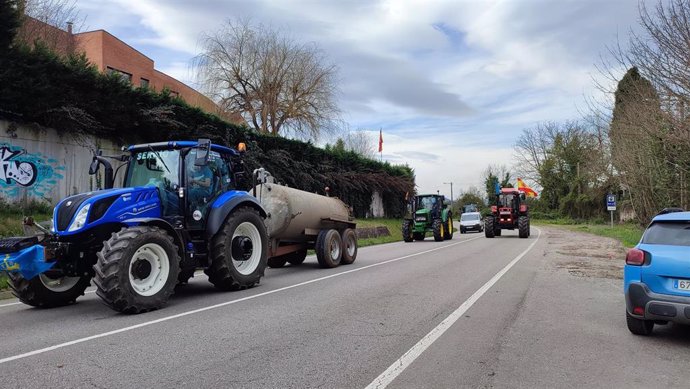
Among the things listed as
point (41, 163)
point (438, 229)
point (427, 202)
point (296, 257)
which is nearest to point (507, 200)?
point (427, 202)

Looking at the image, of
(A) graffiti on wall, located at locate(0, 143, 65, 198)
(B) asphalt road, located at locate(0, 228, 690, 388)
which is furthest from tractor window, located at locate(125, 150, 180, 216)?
(A) graffiti on wall, located at locate(0, 143, 65, 198)

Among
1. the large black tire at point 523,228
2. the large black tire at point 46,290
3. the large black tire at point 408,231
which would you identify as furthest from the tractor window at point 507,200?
the large black tire at point 46,290

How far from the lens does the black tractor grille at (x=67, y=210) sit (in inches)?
288

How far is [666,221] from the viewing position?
6312mm

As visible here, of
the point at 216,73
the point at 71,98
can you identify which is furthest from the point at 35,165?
the point at 216,73

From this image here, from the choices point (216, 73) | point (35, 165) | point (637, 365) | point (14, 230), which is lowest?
point (637, 365)

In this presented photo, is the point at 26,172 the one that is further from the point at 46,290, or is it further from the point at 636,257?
the point at 636,257

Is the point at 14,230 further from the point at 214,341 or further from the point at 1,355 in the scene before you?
the point at 214,341

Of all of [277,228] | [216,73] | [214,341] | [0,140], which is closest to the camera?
[214,341]

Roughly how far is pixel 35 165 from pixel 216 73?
21.6 m

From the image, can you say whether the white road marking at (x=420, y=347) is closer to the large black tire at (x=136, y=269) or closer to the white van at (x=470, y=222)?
the large black tire at (x=136, y=269)

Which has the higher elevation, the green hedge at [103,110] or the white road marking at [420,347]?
the green hedge at [103,110]

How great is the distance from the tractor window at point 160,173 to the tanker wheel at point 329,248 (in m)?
5.29

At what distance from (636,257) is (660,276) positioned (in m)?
0.35
